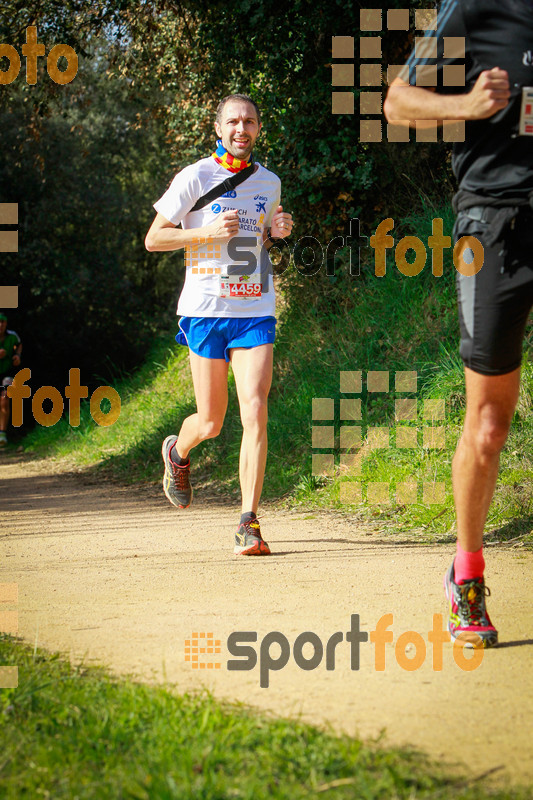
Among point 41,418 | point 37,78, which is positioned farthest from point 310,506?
point 41,418

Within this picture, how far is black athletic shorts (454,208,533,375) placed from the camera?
3.12 meters

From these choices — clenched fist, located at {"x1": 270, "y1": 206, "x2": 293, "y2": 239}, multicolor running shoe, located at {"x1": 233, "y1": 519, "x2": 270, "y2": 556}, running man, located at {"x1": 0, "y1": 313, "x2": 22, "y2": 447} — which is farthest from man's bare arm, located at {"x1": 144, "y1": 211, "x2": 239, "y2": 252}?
running man, located at {"x1": 0, "y1": 313, "x2": 22, "y2": 447}

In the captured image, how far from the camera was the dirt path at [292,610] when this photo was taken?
260cm

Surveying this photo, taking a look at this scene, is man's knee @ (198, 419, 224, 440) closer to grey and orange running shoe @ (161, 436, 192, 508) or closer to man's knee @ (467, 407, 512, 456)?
grey and orange running shoe @ (161, 436, 192, 508)

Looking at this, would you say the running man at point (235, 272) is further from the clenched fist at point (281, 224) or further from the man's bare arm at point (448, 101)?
the man's bare arm at point (448, 101)

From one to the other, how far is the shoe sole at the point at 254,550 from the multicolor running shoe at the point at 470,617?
6.09 ft

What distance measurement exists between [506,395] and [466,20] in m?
1.27

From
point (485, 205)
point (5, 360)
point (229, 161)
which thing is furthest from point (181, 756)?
point (5, 360)

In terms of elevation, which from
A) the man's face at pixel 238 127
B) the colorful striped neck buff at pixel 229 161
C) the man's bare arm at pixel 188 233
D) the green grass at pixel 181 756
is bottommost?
the green grass at pixel 181 756

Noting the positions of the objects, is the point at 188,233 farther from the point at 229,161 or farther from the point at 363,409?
the point at 363,409

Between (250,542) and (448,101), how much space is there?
2726 millimetres

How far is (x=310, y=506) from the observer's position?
6.93 metres

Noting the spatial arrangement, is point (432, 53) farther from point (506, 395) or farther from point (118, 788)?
point (118, 788)

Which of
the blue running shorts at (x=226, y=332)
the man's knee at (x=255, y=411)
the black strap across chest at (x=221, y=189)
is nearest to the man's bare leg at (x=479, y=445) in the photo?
the man's knee at (x=255, y=411)
